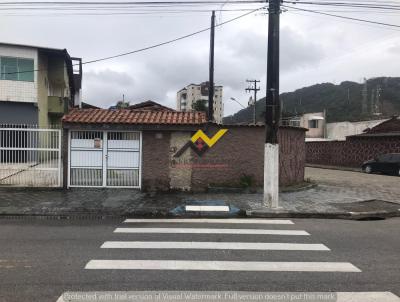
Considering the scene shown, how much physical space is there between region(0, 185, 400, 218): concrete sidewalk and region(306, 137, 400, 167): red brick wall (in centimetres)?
1763

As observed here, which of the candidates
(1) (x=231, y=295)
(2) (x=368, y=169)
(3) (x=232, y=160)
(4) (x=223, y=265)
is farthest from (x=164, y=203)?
(2) (x=368, y=169)

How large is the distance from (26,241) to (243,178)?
8355mm

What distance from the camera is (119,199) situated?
13062mm

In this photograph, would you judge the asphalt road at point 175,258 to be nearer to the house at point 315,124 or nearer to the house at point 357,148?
the house at point 357,148

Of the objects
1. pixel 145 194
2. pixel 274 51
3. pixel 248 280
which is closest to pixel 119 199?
pixel 145 194

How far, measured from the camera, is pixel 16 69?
25859 millimetres

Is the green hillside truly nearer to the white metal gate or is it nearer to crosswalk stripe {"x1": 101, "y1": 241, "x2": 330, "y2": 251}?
the white metal gate

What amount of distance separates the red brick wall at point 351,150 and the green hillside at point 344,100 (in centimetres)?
2818

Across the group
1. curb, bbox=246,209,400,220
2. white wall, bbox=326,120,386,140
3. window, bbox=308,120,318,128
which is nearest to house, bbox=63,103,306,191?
curb, bbox=246,209,400,220

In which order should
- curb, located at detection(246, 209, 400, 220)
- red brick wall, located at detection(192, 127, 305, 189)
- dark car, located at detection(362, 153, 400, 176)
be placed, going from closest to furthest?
curb, located at detection(246, 209, 400, 220)
red brick wall, located at detection(192, 127, 305, 189)
dark car, located at detection(362, 153, 400, 176)

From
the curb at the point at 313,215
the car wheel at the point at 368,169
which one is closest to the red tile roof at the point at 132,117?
the curb at the point at 313,215

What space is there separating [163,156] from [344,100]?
75218 mm

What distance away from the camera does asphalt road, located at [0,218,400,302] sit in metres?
5.45

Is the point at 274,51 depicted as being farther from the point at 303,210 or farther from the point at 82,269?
the point at 82,269
